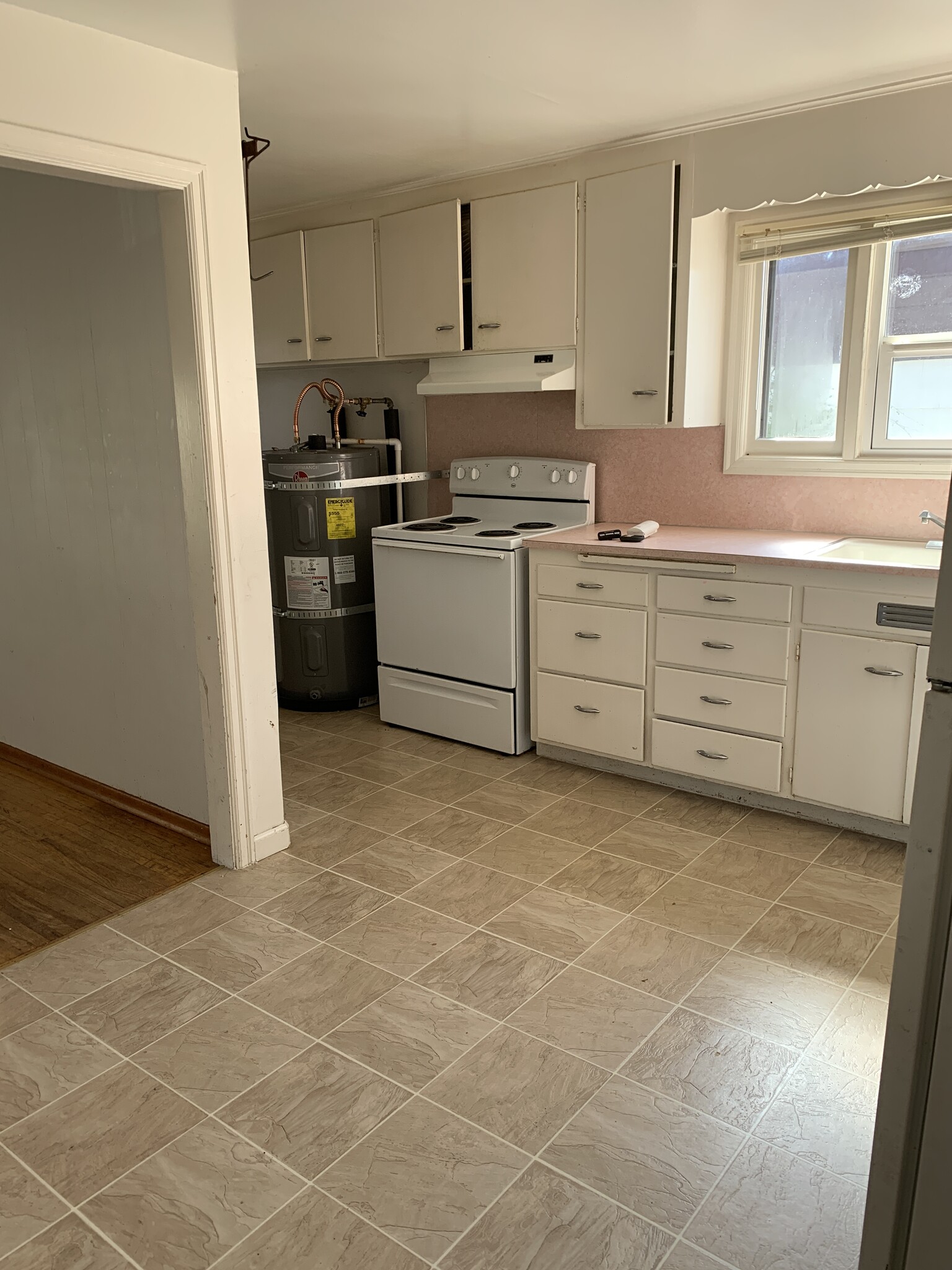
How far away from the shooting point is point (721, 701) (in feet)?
10.6

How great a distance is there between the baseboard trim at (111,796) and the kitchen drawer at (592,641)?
139 cm

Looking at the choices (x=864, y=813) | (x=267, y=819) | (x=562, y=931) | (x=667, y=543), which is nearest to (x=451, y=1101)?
(x=562, y=931)

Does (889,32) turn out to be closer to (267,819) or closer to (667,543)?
(667,543)

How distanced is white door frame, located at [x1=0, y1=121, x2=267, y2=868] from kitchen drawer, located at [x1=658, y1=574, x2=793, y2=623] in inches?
57.2

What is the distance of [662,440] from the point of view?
3822 millimetres

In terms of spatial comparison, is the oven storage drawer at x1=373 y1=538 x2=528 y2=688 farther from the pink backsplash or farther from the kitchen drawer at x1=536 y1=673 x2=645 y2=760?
the pink backsplash

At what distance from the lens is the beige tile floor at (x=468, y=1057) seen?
1.63 meters

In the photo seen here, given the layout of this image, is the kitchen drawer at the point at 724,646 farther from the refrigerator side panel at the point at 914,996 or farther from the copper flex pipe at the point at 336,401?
the refrigerator side panel at the point at 914,996

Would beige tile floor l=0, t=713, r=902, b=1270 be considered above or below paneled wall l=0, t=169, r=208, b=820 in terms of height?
below

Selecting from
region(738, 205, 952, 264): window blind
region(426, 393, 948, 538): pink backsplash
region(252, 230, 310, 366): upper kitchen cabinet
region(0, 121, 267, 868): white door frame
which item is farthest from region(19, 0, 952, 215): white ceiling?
region(426, 393, 948, 538): pink backsplash

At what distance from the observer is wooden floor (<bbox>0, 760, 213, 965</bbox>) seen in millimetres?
2670

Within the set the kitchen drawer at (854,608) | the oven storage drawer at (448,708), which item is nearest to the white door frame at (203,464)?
the oven storage drawer at (448,708)

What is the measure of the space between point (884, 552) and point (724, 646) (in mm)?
649

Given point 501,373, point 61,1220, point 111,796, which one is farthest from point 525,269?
point 61,1220
